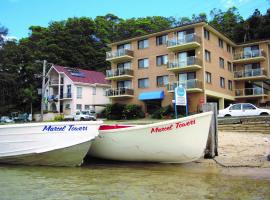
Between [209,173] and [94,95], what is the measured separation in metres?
44.0

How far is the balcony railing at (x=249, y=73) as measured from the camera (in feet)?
130

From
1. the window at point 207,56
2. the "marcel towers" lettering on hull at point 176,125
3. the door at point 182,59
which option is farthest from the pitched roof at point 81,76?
the "marcel towers" lettering on hull at point 176,125

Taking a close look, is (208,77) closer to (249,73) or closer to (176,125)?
(249,73)

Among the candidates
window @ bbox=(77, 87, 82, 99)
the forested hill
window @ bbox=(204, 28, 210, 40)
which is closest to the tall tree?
the forested hill

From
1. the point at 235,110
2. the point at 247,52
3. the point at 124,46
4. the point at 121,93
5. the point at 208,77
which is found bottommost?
the point at 235,110

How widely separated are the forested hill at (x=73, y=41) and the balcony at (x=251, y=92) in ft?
40.7

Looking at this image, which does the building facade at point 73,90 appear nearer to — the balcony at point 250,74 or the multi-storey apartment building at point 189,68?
the multi-storey apartment building at point 189,68

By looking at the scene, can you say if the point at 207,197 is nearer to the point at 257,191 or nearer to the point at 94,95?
the point at 257,191

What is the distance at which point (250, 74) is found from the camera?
4053cm

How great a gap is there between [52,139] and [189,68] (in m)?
26.4

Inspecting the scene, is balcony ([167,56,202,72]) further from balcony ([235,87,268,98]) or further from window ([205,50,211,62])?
balcony ([235,87,268,98])

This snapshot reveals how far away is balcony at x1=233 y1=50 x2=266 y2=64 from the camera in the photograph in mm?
40156

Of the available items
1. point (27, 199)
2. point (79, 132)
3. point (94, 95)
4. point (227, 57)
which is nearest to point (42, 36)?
point (94, 95)

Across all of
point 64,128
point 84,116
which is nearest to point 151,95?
point 84,116
